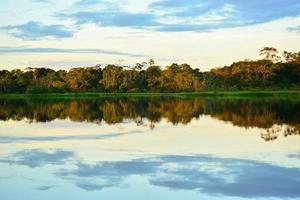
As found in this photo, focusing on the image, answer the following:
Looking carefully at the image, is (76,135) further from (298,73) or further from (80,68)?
(80,68)

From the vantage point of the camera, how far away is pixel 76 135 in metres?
15.7

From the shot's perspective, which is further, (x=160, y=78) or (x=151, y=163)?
(x=160, y=78)

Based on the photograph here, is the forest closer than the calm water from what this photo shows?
No

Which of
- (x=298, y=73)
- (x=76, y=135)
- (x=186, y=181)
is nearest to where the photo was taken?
(x=186, y=181)

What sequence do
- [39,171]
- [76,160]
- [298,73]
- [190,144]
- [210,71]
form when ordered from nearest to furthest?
[39,171]
[76,160]
[190,144]
[298,73]
[210,71]

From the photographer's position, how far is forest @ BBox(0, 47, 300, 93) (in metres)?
61.4

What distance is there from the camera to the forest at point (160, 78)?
61438mm

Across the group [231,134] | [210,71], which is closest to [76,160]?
[231,134]

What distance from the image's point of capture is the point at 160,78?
70250 mm

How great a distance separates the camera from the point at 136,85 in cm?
7156

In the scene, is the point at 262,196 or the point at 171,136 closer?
the point at 262,196

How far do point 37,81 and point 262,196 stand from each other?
66437mm

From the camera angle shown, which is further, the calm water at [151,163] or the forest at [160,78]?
the forest at [160,78]

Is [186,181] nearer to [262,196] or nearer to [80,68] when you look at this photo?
[262,196]
